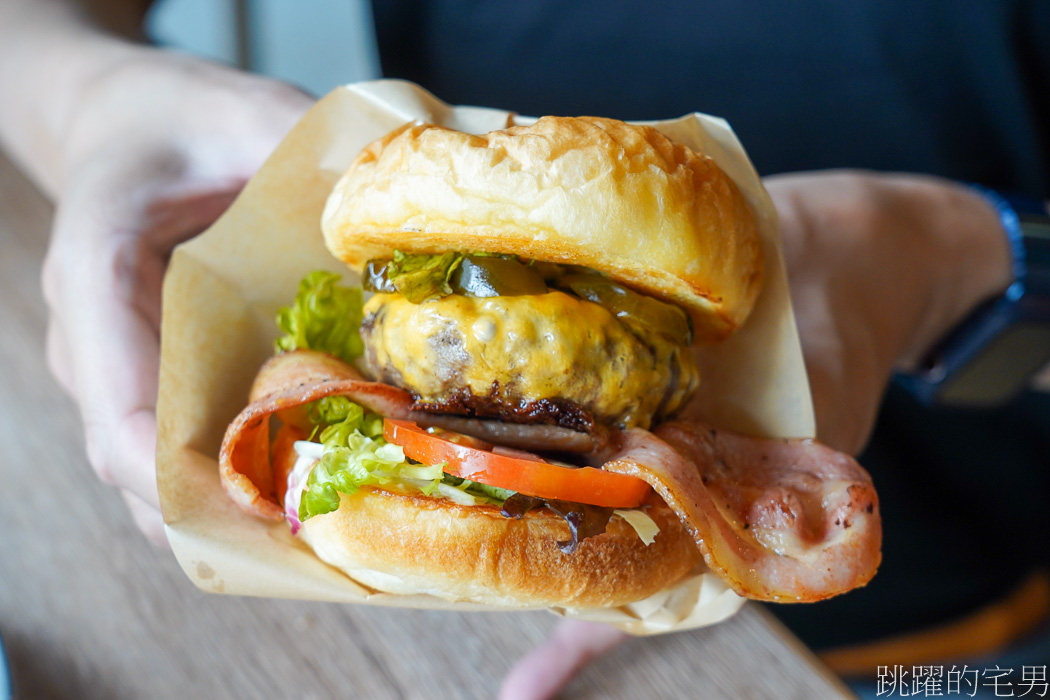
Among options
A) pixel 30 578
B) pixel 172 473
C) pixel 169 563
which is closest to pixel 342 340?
pixel 172 473

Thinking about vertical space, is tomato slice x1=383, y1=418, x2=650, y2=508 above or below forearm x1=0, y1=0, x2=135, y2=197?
below

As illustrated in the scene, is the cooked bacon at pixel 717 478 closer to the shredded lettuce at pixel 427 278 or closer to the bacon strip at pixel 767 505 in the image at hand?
the bacon strip at pixel 767 505

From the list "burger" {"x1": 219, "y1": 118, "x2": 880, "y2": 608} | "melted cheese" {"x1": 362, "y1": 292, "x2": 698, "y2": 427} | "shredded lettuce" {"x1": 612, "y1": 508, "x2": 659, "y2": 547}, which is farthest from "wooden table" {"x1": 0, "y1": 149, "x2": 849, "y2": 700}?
"melted cheese" {"x1": 362, "y1": 292, "x2": 698, "y2": 427}

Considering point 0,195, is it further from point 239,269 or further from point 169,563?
point 169,563

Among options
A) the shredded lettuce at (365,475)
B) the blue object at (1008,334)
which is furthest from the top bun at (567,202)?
the blue object at (1008,334)

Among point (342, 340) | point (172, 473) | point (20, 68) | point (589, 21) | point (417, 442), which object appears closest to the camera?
point (417, 442)

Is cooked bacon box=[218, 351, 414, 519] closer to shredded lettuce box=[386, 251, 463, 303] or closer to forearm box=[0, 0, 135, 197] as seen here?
shredded lettuce box=[386, 251, 463, 303]
